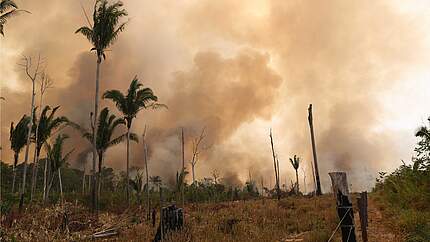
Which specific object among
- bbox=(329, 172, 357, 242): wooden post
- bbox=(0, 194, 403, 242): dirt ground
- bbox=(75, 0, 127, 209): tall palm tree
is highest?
bbox=(75, 0, 127, 209): tall palm tree

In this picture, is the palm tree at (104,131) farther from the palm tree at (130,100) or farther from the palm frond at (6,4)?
the palm frond at (6,4)

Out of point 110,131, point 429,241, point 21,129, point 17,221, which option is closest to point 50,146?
point 21,129

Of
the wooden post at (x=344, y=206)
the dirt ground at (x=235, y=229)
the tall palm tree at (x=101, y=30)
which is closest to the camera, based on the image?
the wooden post at (x=344, y=206)

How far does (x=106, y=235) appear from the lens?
1148cm

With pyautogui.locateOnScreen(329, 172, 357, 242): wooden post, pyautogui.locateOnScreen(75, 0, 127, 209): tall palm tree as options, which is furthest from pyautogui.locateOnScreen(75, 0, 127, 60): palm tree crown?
pyautogui.locateOnScreen(329, 172, 357, 242): wooden post

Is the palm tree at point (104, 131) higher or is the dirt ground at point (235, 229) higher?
the palm tree at point (104, 131)

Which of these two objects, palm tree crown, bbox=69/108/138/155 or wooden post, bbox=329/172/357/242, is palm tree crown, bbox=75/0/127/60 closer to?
palm tree crown, bbox=69/108/138/155

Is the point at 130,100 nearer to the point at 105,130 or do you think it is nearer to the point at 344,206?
the point at 105,130

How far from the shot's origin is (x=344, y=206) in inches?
208

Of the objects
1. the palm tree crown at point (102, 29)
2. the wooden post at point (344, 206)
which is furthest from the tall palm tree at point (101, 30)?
the wooden post at point (344, 206)

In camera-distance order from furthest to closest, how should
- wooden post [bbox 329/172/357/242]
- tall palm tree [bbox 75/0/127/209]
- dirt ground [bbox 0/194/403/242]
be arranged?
tall palm tree [bbox 75/0/127/209]
dirt ground [bbox 0/194/403/242]
wooden post [bbox 329/172/357/242]

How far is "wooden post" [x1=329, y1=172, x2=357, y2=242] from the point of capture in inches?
207

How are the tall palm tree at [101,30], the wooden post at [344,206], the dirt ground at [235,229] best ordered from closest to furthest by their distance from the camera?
the wooden post at [344,206]
the dirt ground at [235,229]
the tall palm tree at [101,30]

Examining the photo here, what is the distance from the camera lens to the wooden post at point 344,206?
5262mm
